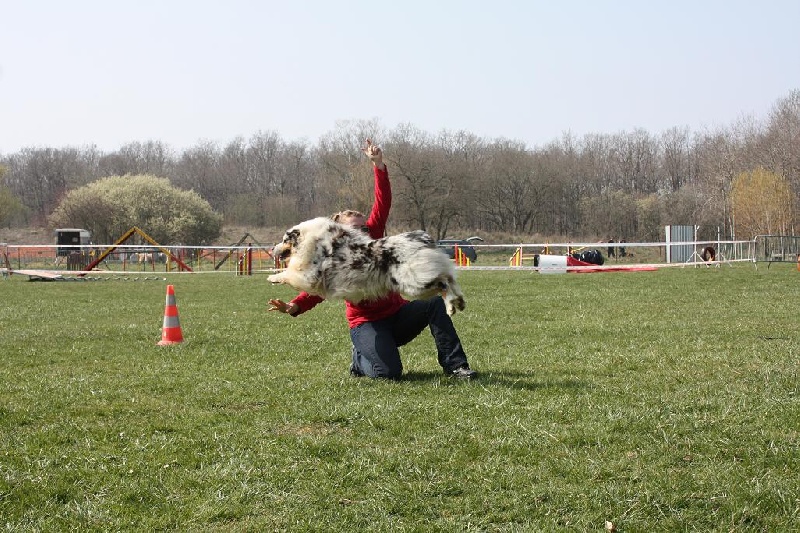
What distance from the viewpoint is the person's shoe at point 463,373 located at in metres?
6.73

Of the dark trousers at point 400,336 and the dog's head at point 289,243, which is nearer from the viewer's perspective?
the dog's head at point 289,243

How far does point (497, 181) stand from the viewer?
75.1 meters

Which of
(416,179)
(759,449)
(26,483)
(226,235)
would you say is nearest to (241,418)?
(26,483)

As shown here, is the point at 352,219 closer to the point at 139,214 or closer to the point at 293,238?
the point at 293,238

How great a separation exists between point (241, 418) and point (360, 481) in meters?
1.71

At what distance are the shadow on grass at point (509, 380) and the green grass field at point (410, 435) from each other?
4 cm

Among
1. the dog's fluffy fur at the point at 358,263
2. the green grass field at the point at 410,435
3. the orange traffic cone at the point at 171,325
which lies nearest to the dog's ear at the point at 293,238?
the dog's fluffy fur at the point at 358,263

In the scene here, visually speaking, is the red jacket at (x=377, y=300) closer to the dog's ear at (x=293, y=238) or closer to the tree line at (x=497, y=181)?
the dog's ear at (x=293, y=238)

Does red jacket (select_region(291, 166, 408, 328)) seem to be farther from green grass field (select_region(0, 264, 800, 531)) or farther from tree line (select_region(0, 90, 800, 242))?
tree line (select_region(0, 90, 800, 242))

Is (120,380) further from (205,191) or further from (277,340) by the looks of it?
(205,191)

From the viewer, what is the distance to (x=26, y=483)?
4043mm

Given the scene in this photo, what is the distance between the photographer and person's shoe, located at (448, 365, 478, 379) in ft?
22.1

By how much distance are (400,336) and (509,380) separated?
1.06 meters

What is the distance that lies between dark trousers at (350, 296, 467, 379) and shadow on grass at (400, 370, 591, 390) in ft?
0.60
